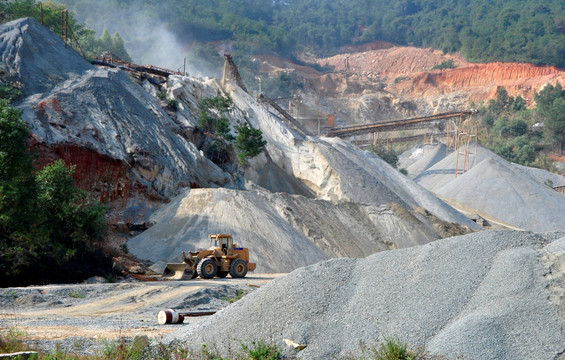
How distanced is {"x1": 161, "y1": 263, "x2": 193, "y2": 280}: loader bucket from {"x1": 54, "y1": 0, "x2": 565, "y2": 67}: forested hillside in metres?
106

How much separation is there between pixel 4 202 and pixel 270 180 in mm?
28829

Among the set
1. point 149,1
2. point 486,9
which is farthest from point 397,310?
point 486,9

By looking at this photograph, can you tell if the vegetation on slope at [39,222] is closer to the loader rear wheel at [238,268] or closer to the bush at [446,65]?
the loader rear wheel at [238,268]

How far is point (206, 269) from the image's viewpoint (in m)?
23.7

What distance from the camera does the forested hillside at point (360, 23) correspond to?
423 feet

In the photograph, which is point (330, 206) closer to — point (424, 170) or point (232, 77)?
point (232, 77)

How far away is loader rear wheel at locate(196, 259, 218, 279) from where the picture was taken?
23609 mm

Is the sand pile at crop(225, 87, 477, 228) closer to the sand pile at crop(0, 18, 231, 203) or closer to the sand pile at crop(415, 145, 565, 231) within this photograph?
the sand pile at crop(415, 145, 565, 231)

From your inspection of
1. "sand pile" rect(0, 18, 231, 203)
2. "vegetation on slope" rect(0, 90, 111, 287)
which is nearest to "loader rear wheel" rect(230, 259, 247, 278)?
"vegetation on slope" rect(0, 90, 111, 287)

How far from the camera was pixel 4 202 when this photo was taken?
1956 centimetres

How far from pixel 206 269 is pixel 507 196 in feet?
127

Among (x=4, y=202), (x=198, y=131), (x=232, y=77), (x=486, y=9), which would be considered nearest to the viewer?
(x=4, y=202)

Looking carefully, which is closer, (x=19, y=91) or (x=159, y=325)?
(x=159, y=325)

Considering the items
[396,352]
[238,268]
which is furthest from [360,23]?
[396,352]
